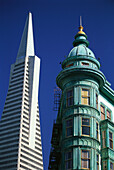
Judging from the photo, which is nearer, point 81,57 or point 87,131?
point 87,131

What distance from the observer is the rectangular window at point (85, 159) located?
3597 cm

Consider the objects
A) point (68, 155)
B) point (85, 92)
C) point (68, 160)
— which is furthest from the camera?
point (85, 92)

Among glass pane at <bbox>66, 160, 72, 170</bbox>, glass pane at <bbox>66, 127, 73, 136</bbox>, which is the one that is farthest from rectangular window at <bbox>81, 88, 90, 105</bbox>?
glass pane at <bbox>66, 160, 72, 170</bbox>

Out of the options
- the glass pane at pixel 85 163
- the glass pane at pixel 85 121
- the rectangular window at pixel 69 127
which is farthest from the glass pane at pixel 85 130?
the glass pane at pixel 85 163

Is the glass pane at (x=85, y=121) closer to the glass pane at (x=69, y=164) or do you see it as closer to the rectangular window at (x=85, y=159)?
the rectangular window at (x=85, y=159)

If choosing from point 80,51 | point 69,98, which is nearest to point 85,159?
point 69,98

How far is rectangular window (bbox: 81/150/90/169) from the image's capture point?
1416 inches

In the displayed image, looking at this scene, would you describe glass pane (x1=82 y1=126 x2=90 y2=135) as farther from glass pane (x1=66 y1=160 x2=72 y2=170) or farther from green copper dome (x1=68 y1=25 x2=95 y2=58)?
green copper dome (x1=68 y1=25 x2=95 y2=58)

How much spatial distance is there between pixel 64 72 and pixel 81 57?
308 cm

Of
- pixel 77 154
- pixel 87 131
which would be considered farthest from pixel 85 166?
pixel 87 131

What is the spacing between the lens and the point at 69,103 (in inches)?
1597

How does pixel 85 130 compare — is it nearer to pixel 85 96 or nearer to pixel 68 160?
pixel 68 160

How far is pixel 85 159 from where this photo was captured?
119 feet

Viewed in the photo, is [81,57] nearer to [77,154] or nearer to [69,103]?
[69,103]
